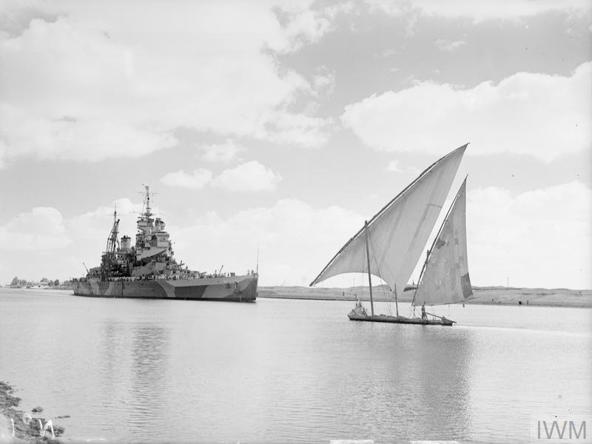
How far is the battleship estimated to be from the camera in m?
106

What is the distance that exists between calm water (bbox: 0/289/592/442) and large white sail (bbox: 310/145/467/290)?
29.5 feet

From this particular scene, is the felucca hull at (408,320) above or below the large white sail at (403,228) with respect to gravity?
below

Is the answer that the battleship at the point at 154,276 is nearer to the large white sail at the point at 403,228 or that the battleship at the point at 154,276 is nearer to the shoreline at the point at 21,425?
the large white sail at the point at 403,228

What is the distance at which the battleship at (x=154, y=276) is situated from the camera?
10594 centimetres

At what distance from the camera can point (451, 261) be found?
163 feet

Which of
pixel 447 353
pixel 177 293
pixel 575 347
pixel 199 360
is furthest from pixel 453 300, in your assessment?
pixel 177 293

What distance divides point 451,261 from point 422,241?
2729mm

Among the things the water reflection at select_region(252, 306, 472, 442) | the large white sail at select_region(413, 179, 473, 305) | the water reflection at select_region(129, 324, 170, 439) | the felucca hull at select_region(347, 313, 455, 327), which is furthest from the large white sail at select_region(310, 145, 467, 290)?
the water reflection at select_region(129, 324, 170, 439)

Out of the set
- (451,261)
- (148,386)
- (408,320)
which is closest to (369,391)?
(148,386)

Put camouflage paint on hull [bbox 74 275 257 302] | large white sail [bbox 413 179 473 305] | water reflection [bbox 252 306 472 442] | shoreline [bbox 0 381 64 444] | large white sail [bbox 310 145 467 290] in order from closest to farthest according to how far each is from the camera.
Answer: shoreline [bbox 0 381 64 444], water reflection [bbox 252 306 472 442], large white sail [bbox 413 179 473 305], large white sail [bbox 310 145 467 290], camouflage paint on hull [bbox 74 275 257 302]

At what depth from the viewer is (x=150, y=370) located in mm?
26312

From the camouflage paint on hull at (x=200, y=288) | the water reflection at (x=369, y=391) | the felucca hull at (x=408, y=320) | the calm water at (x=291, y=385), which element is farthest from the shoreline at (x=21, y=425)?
the camouflage paint on hull at (x=200, y=288)

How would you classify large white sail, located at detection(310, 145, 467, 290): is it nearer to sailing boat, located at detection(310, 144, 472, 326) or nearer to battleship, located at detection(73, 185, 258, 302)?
sailing boat, located at detection(310, 144, 472, 326)

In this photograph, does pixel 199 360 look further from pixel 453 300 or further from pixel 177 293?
pixel 177 293
